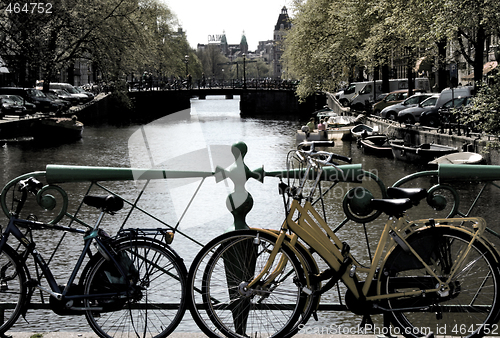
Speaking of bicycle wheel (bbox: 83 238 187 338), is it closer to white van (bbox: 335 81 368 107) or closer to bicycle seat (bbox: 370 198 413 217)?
bicycle seat (bbox: 370 198 413 217)

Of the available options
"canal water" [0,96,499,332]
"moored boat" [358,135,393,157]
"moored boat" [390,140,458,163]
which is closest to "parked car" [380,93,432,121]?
"canal water" [0,96,499,332]

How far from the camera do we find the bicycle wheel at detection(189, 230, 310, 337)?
Answer: 10.8ft

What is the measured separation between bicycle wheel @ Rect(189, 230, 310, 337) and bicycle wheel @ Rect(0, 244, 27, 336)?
1.00 meters

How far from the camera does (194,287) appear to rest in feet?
11.2

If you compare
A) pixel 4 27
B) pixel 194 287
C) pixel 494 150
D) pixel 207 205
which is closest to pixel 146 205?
pixel 207 205

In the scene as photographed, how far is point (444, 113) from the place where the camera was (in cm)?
2353

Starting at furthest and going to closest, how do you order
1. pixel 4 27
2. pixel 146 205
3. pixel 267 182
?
pixel 4 27 < pixel 267 182 < pixel 146 205

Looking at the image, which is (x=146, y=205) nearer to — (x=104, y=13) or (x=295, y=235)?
(x=295, y=235)

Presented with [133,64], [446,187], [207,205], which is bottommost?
[207,205]

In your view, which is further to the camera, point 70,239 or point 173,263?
point 70,239

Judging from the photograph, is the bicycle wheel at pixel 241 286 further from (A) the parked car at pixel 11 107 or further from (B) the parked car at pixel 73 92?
(B) the parked car at pixel 73 92

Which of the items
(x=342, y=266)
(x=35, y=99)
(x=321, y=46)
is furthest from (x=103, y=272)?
(x=35, y=99)

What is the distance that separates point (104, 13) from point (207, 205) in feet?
61.2

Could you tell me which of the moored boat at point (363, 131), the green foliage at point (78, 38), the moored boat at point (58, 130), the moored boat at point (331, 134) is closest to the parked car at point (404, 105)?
the moored boat at point (331, 134)
